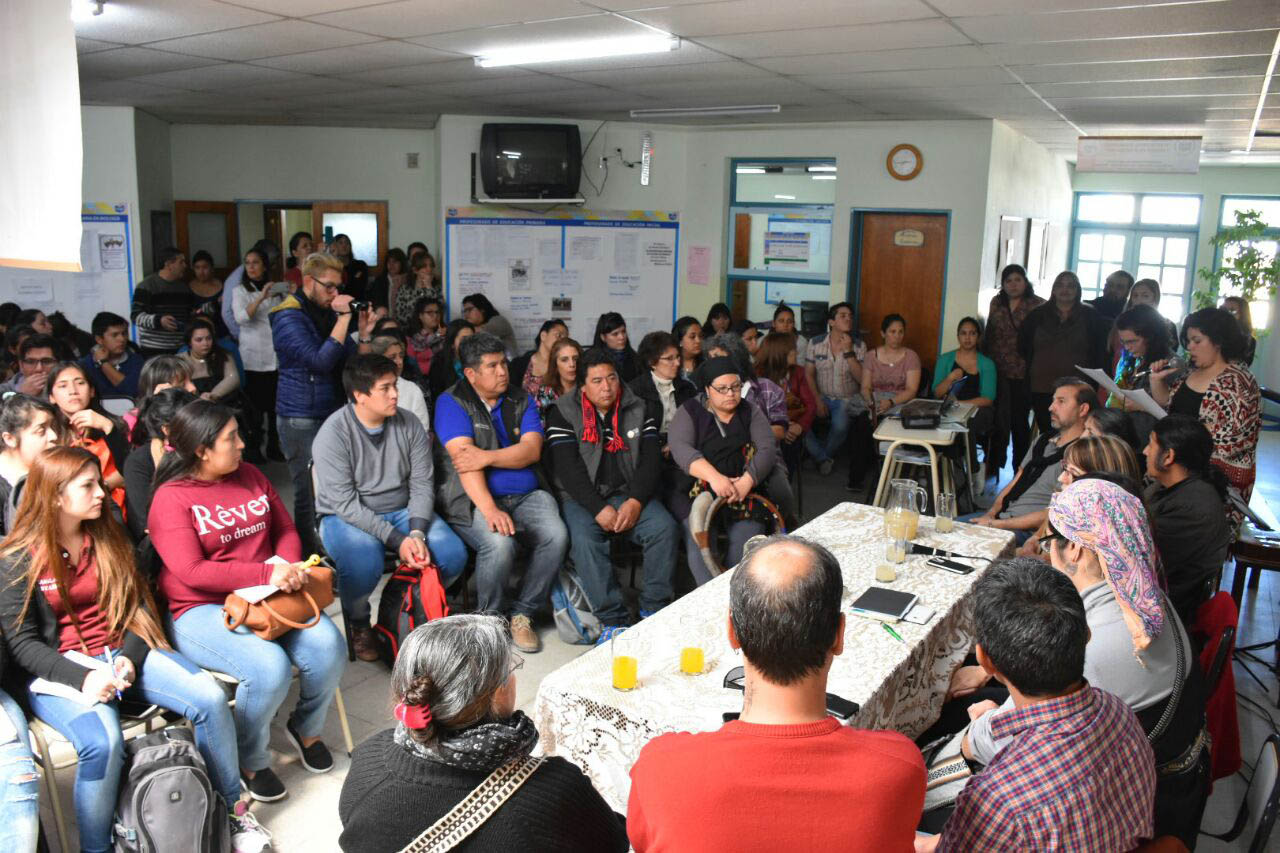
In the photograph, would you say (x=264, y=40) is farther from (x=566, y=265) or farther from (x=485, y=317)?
(x=566, y=265)

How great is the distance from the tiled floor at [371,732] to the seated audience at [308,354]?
1767 mm

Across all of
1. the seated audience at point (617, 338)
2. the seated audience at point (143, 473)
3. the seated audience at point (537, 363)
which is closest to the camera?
the seated audience at point (143, 473)

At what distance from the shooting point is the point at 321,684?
3125 mm

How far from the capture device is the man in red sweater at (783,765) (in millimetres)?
1360

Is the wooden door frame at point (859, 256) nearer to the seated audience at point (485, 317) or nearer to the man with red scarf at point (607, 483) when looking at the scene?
the seated audience at point (485, 317)

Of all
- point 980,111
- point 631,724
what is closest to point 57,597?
point 631,724

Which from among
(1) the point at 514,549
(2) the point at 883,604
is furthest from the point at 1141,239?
(2) the point at 883,604

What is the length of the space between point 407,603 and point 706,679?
165 centimetres

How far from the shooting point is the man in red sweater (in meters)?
1.36

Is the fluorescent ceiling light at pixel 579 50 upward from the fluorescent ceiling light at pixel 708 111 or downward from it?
downward

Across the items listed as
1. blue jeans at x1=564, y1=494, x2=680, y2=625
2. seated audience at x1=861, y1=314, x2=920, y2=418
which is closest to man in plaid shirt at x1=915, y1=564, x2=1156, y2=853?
Result: blue jeans at x1=564, y1=494, x2=680, y2=625

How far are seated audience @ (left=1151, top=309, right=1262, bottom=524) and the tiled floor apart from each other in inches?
32.5

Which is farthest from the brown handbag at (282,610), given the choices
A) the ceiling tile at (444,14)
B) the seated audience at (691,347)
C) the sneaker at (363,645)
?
the seated audience at (691,347)

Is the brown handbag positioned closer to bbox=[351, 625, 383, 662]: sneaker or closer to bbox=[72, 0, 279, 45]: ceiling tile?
bbox=[351, 625, 383, 662]: sneaker
